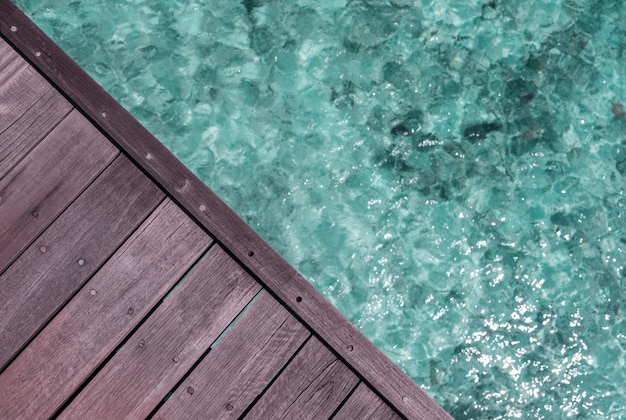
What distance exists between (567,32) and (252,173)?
1.72 m

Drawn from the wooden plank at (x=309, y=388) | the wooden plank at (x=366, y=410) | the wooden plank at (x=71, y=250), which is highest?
the wooden plank at (x=71, y=250)

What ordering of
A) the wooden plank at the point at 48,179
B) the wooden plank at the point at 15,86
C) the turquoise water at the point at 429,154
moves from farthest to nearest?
the turquoise water at the point at 429,154 < the wooden plank at the point at 15,86 < the wooden plank at the point at 48,179

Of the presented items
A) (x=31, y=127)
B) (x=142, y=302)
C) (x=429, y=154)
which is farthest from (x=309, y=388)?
(x=31, y=127)

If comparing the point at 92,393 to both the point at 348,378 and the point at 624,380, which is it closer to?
the point at 348,378

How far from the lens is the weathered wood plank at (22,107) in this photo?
2.56 meters

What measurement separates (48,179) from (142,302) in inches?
24.3

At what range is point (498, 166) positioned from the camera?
3.05 m

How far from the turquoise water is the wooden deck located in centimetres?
47

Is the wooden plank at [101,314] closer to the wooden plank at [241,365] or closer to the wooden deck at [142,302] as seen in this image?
the wooden deck at [142,302]

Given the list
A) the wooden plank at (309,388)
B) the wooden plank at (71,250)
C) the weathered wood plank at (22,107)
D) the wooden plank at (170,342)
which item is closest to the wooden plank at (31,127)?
the weathered wood plank at (22,107)

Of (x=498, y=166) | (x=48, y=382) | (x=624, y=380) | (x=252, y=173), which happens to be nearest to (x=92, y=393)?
(x=48, y=382)

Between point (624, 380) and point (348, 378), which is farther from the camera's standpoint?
point (624, 380)

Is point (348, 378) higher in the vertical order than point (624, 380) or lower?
higher

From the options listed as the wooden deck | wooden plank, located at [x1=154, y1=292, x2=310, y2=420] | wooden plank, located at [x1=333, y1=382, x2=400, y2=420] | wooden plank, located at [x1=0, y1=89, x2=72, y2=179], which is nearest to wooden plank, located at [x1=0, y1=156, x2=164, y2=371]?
the wooden deck
